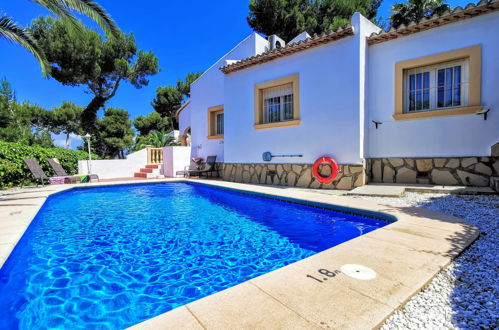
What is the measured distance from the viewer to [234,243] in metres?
4.26

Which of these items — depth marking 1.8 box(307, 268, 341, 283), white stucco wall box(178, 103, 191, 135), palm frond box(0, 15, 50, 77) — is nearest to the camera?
depth marking 1.8 box(307, 268, 341, 283)

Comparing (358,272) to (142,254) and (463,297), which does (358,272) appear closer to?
(463,297)

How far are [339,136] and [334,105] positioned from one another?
3.47 ft

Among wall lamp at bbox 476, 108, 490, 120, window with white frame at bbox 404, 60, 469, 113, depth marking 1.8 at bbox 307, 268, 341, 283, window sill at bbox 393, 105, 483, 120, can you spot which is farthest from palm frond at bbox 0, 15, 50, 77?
wall lamp at bbox 476, 108, 490, 120

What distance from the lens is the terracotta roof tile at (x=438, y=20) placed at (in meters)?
6.47

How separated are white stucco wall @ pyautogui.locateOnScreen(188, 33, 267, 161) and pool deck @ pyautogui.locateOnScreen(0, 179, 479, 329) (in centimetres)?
1062

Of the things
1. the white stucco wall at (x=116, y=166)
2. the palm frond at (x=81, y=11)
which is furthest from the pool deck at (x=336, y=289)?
the white stucco wall at (x=116, y=166)

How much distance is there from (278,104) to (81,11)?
6.94 meters

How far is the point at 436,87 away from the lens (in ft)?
24.3

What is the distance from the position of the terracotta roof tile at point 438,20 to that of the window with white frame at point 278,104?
322cm

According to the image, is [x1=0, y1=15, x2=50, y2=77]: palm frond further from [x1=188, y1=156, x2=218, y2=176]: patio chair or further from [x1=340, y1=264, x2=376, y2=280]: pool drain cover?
[x1=340, y1=264, x2=376, y2=280]: pool drain cover

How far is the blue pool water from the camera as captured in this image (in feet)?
8.36

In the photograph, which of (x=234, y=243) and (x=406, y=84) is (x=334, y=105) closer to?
(x=406, y=84)

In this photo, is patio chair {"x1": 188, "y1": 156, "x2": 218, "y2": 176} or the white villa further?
patio chair {"x1": 188, "y1": 156, "x2": 218, "y2": 176}
